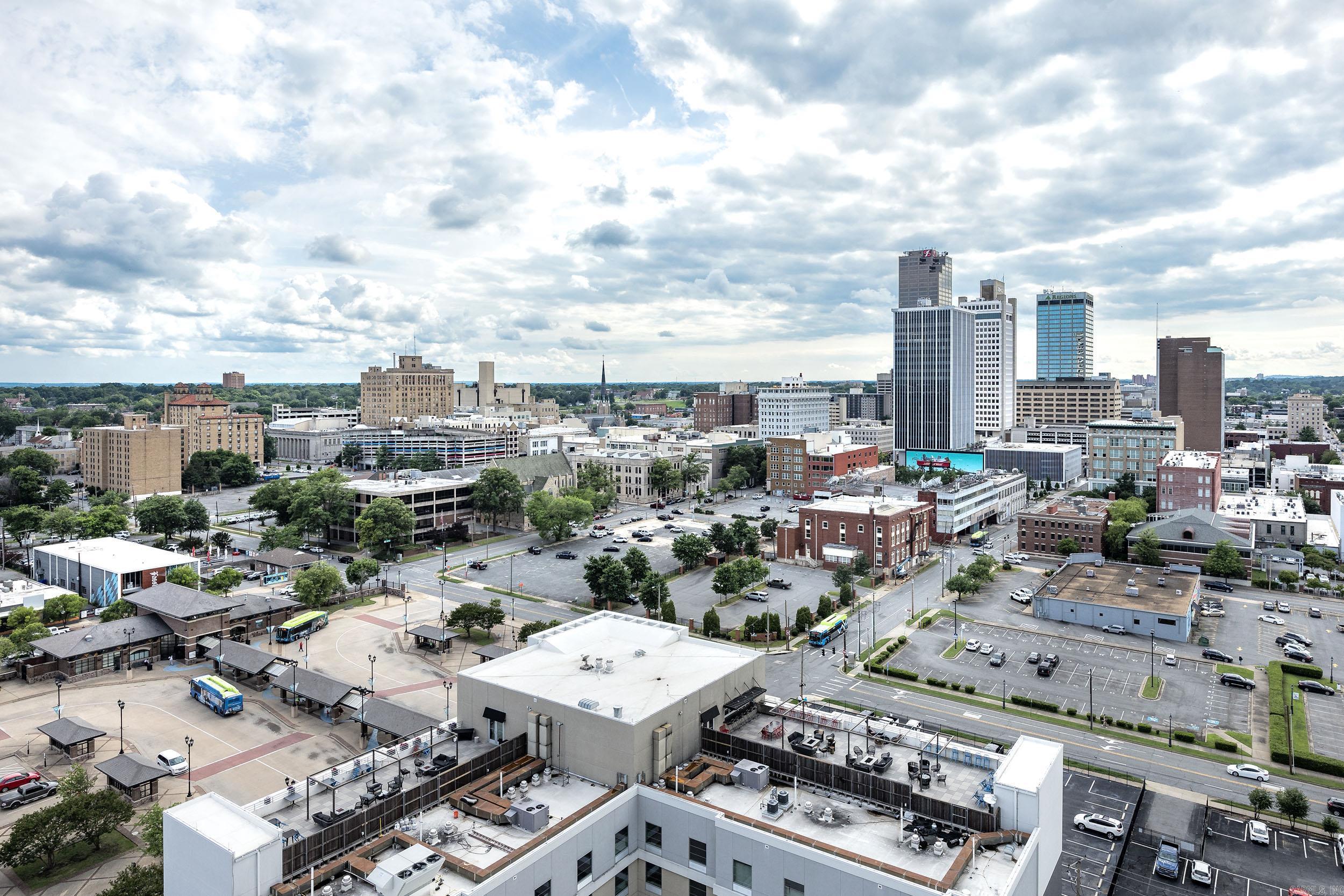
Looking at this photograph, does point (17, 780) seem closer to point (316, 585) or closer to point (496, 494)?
point (316, 585)

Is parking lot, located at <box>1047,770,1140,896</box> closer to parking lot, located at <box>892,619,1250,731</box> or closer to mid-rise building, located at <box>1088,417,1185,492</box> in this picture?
parking lot, located at <box>892,619,1250,731</box>

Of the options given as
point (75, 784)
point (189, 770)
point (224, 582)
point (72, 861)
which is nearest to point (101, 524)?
point (224, 582)

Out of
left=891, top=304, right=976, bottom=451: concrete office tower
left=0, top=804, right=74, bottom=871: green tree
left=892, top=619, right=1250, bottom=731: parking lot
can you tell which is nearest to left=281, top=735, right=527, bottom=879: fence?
left=0, top=804, right=74, bottom=871: green tree

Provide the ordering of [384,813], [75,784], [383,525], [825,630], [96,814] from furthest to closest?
[383,525], [825,630], [75,784], [96,814], [384,813]

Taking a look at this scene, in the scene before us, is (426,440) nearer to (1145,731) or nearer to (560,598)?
(560,598)

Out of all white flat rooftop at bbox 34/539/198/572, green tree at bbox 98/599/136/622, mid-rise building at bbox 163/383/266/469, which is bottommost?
green tree at bbox 98/599/136/622

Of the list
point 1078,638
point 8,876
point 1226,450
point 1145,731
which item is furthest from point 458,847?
point 1226,450
